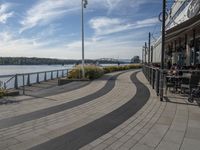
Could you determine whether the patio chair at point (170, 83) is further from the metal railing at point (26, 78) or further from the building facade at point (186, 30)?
the metal railing at point (26, 78)

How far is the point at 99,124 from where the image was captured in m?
5.31

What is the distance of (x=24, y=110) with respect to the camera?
6566 millimetres

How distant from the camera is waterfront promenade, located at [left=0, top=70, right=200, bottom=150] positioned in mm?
4141

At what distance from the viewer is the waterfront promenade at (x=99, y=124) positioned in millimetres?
4141

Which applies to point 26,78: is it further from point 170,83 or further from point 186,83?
point 186,83

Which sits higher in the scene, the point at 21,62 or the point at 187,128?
the point at 21,62

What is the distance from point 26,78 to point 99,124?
33.6 feet

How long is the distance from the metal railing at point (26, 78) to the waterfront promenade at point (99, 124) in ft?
9.77

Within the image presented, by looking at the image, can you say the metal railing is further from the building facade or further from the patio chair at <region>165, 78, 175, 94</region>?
the building facade

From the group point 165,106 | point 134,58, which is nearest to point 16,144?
point 165,106

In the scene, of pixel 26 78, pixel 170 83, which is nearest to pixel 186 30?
pixel 170 83

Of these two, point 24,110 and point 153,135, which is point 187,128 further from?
point 24,110

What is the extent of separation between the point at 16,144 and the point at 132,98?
5219 mm

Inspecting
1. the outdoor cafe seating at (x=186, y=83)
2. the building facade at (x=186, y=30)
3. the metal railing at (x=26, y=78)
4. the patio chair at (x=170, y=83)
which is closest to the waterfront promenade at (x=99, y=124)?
the outdoor cafe seating at (x=186, y=83)
